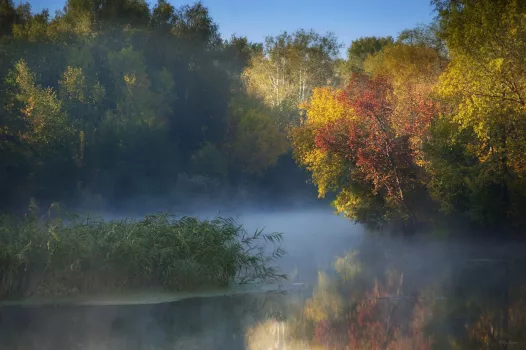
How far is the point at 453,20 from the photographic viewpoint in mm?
28094

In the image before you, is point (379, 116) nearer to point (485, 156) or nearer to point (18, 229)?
point (485, 156)

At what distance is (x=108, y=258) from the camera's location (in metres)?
16.1

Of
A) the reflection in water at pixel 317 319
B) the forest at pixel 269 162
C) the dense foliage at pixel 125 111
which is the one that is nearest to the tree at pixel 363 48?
the forest at pixel 269 162

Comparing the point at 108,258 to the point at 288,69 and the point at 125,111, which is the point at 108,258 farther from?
the point at 288,69

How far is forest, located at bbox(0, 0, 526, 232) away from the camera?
90.9ft

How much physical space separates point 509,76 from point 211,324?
1691 centimetres

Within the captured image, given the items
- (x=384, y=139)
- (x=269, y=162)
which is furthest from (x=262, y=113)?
(x=384, y=139)

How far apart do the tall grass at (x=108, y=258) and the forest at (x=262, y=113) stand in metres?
12.6

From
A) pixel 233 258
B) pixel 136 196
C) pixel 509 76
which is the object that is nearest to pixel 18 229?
pixel 233 258

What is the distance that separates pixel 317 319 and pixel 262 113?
53.9m

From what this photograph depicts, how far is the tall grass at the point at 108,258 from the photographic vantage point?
15805 millimetres

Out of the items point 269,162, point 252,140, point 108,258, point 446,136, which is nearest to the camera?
point 108,258

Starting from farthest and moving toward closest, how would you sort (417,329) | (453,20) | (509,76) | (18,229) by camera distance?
(453,20), (509,76), (18,229), (417,329)

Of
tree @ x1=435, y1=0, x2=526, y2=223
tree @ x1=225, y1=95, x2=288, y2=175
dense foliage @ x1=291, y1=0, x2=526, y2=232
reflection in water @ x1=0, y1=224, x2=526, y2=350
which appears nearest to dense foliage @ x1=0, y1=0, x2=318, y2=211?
tree @ x1=225, y1=95, x2=288, y2=175
